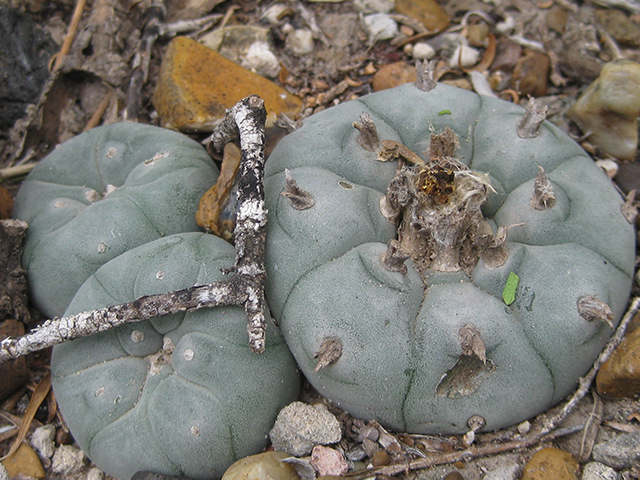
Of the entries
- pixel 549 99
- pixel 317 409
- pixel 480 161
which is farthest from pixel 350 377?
pixel 549 99

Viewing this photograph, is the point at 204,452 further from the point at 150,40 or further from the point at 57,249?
the point at 150,40

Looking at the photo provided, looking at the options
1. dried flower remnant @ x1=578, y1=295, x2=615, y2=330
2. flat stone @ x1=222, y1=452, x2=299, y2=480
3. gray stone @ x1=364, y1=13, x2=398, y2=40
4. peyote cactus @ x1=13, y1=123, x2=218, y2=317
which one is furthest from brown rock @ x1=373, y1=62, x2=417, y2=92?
flat stone @ x1=222, y1=452, x2=299, y2=480

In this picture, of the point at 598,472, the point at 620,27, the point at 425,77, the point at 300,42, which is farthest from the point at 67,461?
the point at 620,27

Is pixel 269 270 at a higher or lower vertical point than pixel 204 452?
higher

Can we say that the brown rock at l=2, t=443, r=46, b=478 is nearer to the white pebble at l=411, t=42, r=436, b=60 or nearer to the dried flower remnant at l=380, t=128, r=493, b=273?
the dried flower remnant at l=380, t=128, r=493, b=273

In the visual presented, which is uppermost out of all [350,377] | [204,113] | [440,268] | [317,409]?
[204,113]
